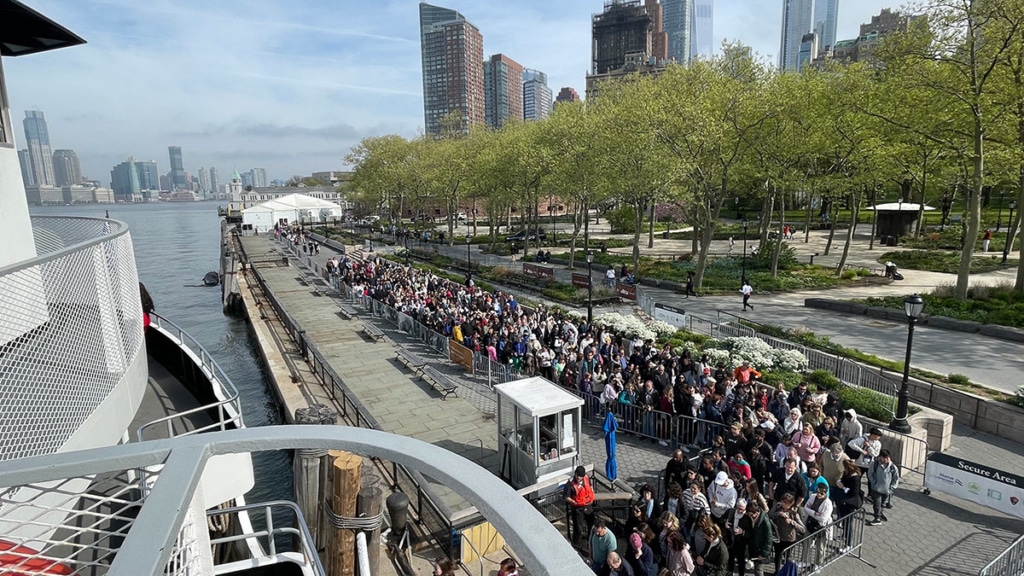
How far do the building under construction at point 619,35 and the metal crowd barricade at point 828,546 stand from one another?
176m

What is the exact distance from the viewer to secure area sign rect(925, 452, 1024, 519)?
369 inches

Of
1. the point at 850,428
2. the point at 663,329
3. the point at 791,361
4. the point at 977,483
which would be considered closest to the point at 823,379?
the point at 791,361

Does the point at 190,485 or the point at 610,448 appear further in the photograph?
the point at 610,448

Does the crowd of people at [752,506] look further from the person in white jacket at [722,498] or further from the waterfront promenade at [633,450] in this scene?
the waterfront promenade at [633,450]

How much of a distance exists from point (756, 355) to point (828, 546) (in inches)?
307

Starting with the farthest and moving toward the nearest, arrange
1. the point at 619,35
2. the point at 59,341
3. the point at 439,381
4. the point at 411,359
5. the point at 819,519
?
1. the point at 619,35
2. the point at 411,359
3. the point at 439,381
4. the point at 819,519
5. the point at 59,341

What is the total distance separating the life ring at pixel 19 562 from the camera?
2348 millimetres

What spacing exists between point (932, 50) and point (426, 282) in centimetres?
2318

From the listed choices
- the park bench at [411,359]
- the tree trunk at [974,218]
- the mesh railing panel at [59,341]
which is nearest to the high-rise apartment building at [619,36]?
the tree trunk at [974,218]

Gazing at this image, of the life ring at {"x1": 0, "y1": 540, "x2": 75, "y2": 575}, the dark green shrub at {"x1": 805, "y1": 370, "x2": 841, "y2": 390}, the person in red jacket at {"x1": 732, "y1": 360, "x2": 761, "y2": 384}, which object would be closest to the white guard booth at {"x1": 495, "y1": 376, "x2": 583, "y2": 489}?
the person in red jacket at {"x1": 732, "y1": 360, "x2": 761, "y2": 384}

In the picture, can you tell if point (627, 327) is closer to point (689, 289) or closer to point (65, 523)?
point (689, 289)

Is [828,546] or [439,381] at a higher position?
[828,546]

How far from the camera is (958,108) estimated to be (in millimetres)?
23547

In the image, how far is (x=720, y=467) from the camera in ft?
29.5
